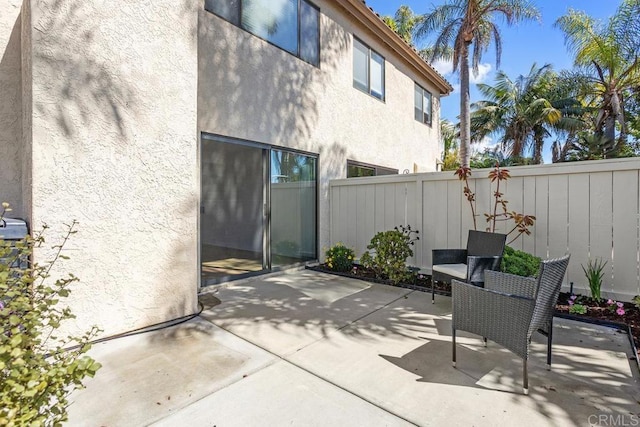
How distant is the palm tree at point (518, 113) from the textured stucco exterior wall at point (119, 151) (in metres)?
17.3


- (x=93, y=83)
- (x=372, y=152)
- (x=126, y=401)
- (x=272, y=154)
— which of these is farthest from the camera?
(x=372, y=152)

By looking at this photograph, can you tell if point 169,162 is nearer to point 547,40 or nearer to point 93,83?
point 93,83

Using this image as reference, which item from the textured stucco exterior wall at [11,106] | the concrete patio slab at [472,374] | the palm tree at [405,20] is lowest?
the concrete patio slab at [472,374]

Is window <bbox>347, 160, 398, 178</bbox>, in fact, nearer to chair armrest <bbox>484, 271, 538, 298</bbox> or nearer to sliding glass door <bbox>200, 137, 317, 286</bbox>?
sliding glass door <bbox>200, 137, 317, 286</bbox>

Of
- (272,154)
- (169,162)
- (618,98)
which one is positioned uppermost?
(618,98)

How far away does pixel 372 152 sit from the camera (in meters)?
8.62

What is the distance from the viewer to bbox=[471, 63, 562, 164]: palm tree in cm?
1608

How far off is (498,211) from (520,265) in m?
1.18

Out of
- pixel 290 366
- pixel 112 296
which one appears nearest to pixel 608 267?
pixel 290 366

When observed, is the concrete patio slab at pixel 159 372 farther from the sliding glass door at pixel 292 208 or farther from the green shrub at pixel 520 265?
the green shrub at pixel 520 265

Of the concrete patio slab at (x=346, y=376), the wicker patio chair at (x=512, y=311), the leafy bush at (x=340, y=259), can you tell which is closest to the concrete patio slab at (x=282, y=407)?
the concrete patio slab at (x=346, y=376)

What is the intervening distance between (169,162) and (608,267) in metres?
5.53

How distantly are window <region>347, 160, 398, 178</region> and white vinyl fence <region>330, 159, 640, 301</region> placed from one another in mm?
1622

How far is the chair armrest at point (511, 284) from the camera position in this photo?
2.94 m
